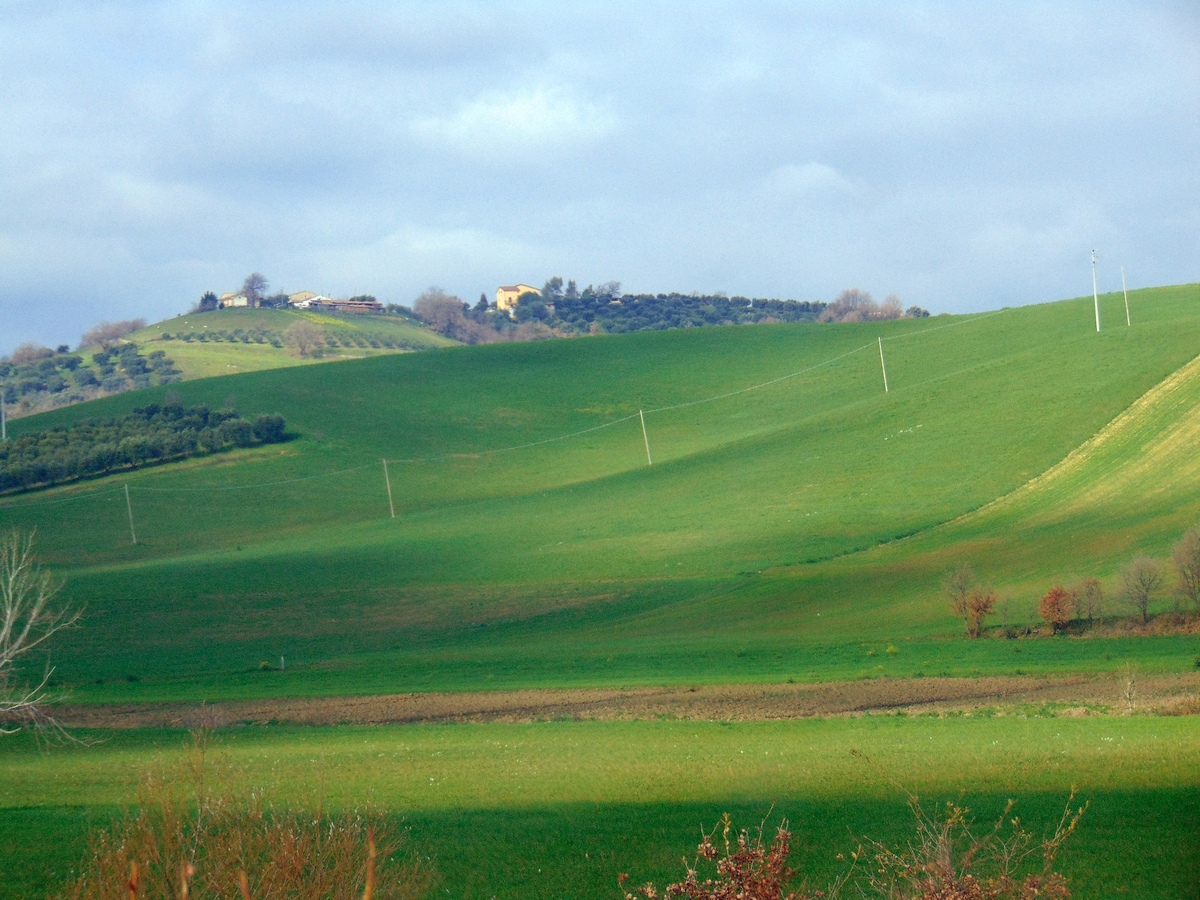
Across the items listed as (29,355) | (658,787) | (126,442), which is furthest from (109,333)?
(658,787)

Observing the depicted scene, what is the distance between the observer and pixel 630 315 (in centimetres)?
18500

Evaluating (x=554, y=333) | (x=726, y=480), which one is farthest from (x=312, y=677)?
(x=554, y=333)

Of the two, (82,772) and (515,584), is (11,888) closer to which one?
(82,772)

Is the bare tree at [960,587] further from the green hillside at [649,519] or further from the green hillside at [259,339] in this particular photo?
the green hillside at [259,339]

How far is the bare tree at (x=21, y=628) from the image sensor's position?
67.9 ft

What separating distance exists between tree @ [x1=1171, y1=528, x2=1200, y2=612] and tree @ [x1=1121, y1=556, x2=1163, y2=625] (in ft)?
2.54

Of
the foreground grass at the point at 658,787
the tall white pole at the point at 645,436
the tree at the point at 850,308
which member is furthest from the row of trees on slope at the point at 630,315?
the foreground grass at the point at 658,787

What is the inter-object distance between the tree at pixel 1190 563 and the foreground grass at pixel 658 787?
49.7 ft

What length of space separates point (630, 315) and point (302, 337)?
212 ft

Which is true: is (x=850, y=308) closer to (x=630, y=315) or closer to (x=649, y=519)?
(x=630, y=315)

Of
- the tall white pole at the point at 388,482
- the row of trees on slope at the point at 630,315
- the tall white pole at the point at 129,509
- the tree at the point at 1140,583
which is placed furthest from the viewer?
the row of trees on slope at the point at 630,315

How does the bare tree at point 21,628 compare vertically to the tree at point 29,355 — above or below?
below

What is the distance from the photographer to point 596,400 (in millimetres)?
91688

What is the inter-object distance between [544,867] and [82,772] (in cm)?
1111
